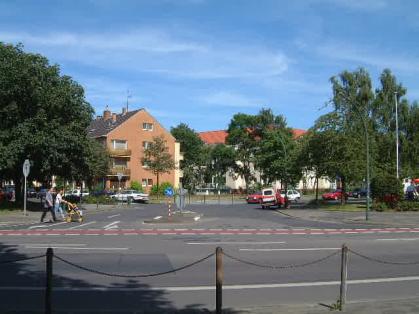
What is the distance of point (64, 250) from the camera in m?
15.6

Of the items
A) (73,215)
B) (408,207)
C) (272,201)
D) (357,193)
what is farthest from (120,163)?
(73,215)

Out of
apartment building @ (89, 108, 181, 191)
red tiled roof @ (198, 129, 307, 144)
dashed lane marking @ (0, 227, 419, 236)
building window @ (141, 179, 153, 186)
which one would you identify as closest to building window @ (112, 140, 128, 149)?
apartment building @ (89, 108, 181, 191)

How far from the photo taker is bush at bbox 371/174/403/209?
4058 cm

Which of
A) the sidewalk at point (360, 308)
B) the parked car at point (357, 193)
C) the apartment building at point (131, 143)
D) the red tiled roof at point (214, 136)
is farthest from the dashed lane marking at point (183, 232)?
the red tiled roof at point (214, 136)

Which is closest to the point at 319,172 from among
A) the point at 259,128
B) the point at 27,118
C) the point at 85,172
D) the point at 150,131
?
the point at 85,172

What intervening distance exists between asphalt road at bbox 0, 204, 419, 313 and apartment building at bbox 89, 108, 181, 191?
66.3 m

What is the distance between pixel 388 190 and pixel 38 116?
79.7ft

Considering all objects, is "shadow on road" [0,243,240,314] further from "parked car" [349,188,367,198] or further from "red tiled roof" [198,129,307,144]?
"red tiled roof" [198,129,307,144]

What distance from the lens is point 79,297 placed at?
949cm

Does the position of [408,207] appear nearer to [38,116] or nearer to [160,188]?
[38,116]

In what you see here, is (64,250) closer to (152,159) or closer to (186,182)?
(152,159)

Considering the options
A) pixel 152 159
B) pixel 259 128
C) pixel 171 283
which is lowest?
pixel 171 283

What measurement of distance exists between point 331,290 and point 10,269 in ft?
21.5

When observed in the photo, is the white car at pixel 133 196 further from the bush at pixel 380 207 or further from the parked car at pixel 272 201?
the bush at pixel 380 207
